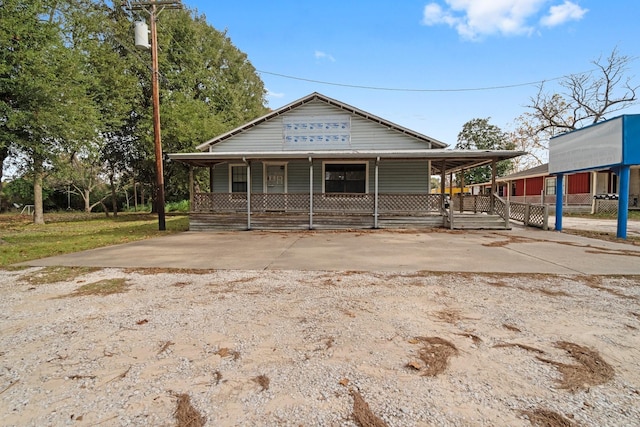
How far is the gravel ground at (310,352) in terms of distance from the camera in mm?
1908

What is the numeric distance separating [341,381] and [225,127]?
22644mm

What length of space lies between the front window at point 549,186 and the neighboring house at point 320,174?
15.6 metres

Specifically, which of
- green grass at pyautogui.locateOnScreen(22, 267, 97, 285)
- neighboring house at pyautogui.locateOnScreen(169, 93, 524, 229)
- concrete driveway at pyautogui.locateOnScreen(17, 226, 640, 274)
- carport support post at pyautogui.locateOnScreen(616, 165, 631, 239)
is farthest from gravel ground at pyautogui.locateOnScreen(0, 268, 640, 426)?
neighboring house at pyautogui.locateOnScreen(169, 93, 524, 229)

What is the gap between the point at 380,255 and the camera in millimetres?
7117

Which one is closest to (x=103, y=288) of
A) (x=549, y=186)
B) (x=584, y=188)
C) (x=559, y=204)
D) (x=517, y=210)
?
(x=559, y=204)

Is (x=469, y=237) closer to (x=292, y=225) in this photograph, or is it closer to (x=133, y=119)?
(x=292, y=225)

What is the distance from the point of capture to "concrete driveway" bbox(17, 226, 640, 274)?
5.91m

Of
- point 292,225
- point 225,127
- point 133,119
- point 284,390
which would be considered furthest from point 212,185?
point 284,390

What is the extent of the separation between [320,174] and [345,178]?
3.93 ft

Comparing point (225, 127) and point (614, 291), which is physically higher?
point (225, 127)

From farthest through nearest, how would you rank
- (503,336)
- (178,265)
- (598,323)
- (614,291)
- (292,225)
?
(292,225) → (178,265) → (614,291) → (598,323) → (503,336)

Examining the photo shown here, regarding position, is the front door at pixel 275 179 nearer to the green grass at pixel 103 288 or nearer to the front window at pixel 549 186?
the green grass at pixel 103 288

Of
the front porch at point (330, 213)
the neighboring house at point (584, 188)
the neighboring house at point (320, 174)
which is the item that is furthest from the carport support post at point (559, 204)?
the neighboring house at point (584, 188)

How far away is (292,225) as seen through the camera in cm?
1292
